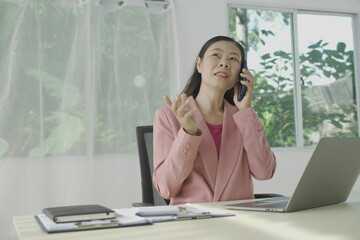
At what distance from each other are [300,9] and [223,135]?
10.8 feet

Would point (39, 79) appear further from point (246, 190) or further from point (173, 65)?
point (246, 190)

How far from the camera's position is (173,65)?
4125mm

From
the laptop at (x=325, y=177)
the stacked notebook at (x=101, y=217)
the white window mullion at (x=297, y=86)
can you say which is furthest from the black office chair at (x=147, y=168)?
the white window mullion at (x=297, y=86)

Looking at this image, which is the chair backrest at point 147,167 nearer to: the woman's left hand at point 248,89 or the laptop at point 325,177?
the woman's left hand at point 248,89

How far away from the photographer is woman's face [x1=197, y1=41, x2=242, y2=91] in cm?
192

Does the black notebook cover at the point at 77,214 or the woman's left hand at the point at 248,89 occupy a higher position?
the woman's left hand at the point at 248,89

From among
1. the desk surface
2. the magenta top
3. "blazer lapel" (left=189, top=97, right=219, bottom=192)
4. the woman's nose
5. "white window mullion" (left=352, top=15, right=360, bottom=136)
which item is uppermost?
"white window mullion" (left=352, top=15, right=360, bottom=136)

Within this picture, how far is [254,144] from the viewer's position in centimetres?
183

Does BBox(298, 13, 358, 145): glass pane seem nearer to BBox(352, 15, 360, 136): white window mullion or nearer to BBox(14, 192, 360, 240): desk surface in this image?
BBox(352, 15, 360, 136): white window mullion

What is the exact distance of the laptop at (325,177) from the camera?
121cm

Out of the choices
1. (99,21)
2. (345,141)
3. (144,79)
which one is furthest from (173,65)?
(345,141)

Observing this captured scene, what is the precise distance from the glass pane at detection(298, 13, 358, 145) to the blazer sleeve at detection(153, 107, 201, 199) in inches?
126

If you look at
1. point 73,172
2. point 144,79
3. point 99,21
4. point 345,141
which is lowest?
point 73,172

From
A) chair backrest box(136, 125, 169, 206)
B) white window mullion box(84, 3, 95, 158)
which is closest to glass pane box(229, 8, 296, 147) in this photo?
white window mullion box(84, 3, 95, 158)
